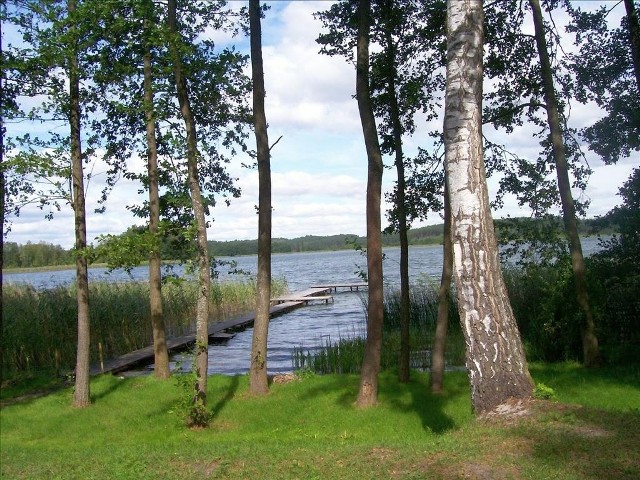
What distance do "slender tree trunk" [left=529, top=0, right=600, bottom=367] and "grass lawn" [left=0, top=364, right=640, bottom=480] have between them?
0.61m

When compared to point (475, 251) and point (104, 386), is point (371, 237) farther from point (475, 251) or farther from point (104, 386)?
point (104, 386)

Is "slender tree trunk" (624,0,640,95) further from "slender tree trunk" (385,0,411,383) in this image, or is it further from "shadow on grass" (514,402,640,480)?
"shadow on grass" (514,402,640,480)

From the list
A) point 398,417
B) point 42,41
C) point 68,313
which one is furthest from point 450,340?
point 42,41

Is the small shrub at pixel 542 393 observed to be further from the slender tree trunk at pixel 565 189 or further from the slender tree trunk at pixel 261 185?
the slender tree trunk at pixel 261 185

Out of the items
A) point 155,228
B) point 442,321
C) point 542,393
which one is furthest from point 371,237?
point 542,393

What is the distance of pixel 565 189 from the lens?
35.2 feet

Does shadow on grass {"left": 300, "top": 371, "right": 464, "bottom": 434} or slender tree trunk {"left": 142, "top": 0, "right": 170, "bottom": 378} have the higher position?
slender tree trunk {"left": 142, "top": 0, "right": 170, "bottom": 378}

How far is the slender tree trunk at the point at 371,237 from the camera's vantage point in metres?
9.54

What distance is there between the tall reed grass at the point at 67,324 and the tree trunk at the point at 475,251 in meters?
7.73

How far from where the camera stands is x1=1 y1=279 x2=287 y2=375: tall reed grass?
1498cm

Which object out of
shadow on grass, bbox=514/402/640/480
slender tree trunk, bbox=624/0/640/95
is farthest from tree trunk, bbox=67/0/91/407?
slender tree trunk, bbox=624/0/640/95

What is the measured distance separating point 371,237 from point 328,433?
2.92m

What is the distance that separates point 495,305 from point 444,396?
14.8ft

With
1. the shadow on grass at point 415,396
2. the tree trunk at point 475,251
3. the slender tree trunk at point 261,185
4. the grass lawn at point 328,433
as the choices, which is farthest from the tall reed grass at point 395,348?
the tree trunk at point 475,251
